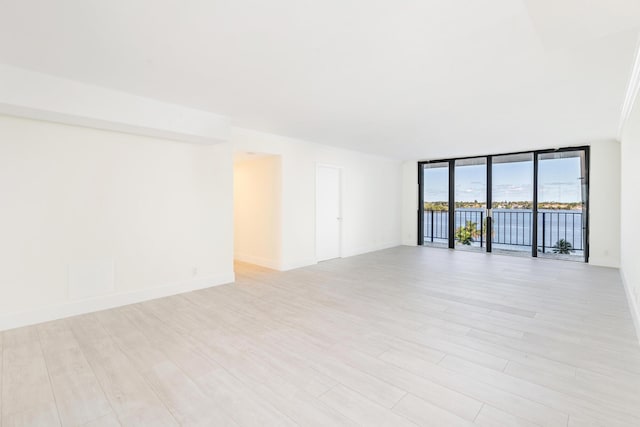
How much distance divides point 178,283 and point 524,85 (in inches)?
190

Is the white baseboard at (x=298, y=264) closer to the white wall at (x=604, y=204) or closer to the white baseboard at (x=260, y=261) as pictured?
the white baseboard at (x=260, y=261)

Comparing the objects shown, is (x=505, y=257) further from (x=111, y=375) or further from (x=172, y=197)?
(x=111, y=375)

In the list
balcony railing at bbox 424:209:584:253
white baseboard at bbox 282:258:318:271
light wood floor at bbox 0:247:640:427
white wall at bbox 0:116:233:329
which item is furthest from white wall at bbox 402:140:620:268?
white wall at bbox 0:116:233:329

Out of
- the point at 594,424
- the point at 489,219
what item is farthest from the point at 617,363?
the point at 489,219

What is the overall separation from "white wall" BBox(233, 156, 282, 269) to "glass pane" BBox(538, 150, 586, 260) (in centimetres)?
596

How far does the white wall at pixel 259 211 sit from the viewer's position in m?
5.70

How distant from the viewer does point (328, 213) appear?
6699 millimetres

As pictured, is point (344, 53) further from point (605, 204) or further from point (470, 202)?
point (470, 202)

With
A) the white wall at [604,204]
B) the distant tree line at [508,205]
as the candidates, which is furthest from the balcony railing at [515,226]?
the white wall at [604,204]

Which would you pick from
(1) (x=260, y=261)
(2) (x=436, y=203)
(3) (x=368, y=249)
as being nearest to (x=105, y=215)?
(1) (x=260, y=261)

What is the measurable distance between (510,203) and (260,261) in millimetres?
6036

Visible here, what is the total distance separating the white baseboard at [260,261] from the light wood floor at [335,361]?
4.76 ft

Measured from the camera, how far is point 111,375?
222 centimetres

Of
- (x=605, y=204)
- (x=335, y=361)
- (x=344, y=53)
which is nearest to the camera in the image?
(x=335, y=361)
